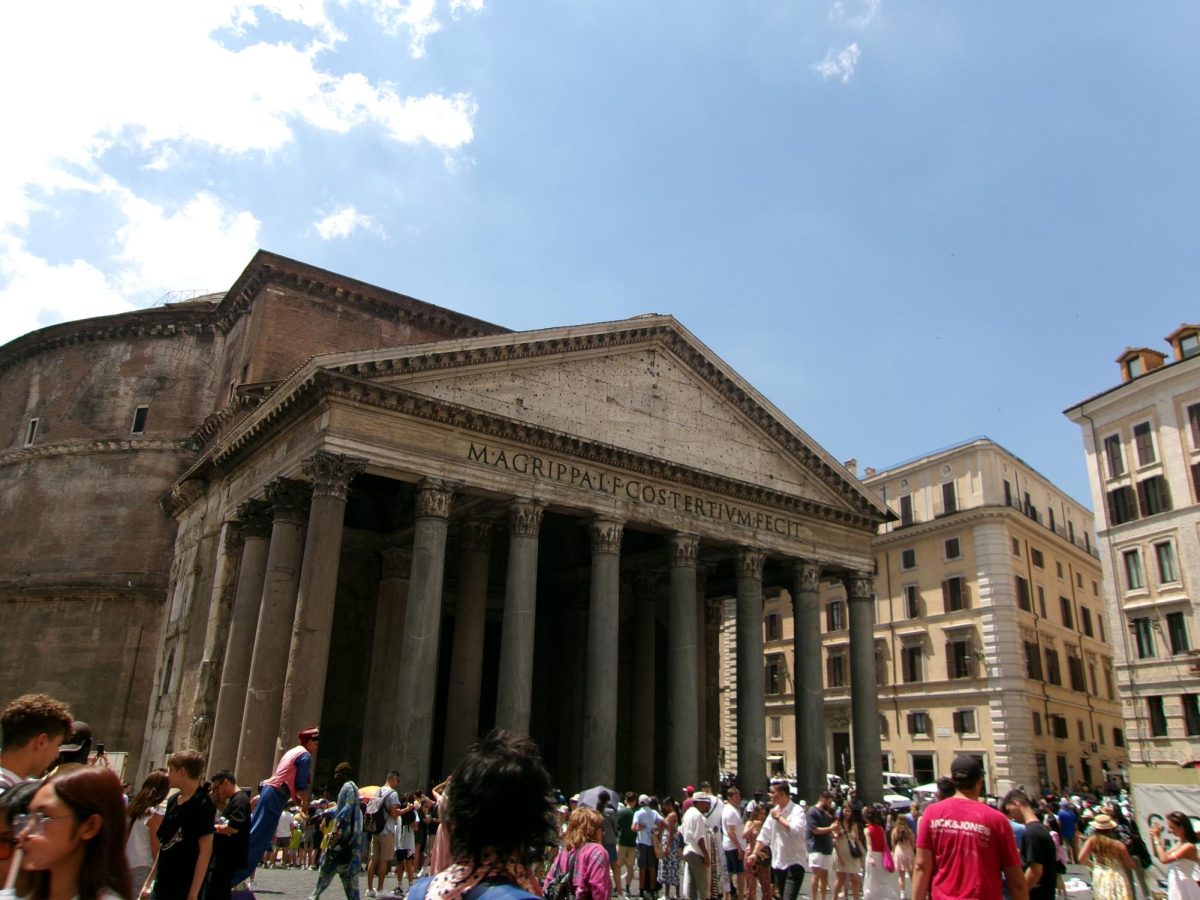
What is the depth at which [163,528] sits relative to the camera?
26.3 meters

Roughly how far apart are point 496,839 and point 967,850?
323cm

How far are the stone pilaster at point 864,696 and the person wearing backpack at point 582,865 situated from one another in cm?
1730

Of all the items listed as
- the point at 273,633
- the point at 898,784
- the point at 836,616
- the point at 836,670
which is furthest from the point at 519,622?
the point at 836,616

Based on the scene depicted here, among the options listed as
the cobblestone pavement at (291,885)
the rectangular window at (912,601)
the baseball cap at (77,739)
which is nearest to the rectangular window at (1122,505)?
the rectangular window at (912,601)

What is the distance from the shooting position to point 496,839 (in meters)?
2.55

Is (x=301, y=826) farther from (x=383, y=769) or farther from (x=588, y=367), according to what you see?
(x=588, y=367)

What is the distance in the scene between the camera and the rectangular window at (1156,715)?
25.4m

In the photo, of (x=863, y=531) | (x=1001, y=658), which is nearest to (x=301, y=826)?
(x=863, y=531)

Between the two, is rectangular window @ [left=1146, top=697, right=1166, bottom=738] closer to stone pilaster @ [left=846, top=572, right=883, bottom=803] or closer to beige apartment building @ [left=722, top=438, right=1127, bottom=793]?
beige apartment building @ [left=722, top=438, right=1127, bottom=793]

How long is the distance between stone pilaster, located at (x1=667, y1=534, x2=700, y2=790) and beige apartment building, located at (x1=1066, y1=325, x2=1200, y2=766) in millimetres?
14136

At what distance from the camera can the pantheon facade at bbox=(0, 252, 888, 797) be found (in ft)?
55.9

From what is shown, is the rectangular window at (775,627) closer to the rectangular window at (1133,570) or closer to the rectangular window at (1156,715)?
the rectangular window at (1133,570)

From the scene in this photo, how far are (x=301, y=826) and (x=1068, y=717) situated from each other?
93.0 ft

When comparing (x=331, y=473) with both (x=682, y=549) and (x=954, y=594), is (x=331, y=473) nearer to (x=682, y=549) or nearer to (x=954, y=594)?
(x=682, y=549)
